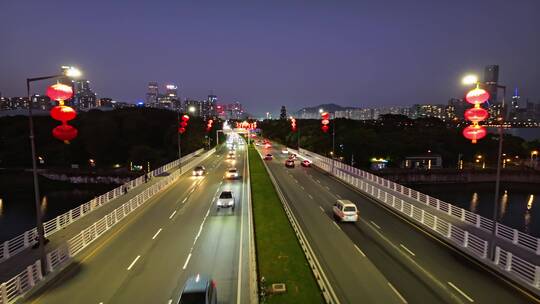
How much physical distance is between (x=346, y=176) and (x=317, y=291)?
3151cm


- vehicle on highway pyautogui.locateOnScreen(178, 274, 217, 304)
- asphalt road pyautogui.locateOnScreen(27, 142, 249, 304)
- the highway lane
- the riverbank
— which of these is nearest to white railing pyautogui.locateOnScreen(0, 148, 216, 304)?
asphalt road pyautogui.locateOnScreen(27, 142, 249, 304)

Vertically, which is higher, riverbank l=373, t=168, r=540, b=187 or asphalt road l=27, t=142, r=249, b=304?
asphalt road l=27, t=142, r=249, b=304

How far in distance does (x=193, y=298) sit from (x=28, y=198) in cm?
7111

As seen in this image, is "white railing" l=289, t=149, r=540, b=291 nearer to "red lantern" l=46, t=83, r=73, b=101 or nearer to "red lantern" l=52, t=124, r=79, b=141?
"red lantern" l=52, t=124, r=79, b=141

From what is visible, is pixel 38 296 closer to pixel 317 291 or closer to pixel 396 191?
pixel 317 291

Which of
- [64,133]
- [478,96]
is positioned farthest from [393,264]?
[64,133]

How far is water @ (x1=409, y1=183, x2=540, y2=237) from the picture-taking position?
49.6 metres

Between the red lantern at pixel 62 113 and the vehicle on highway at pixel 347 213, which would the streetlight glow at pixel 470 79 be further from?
the red lantern at pixel 62 113

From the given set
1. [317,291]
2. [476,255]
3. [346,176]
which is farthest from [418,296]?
[346,176]

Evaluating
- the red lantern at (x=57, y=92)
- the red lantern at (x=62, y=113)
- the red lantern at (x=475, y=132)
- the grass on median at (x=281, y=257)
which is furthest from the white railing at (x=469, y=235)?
the red lantern at (x=57, y=92)

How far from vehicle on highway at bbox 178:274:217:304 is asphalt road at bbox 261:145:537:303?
559 cm

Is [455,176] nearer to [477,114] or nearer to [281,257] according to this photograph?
[477,114]

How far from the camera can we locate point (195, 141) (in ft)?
309

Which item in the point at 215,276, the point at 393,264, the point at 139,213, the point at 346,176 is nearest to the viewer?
the point at 215,276
